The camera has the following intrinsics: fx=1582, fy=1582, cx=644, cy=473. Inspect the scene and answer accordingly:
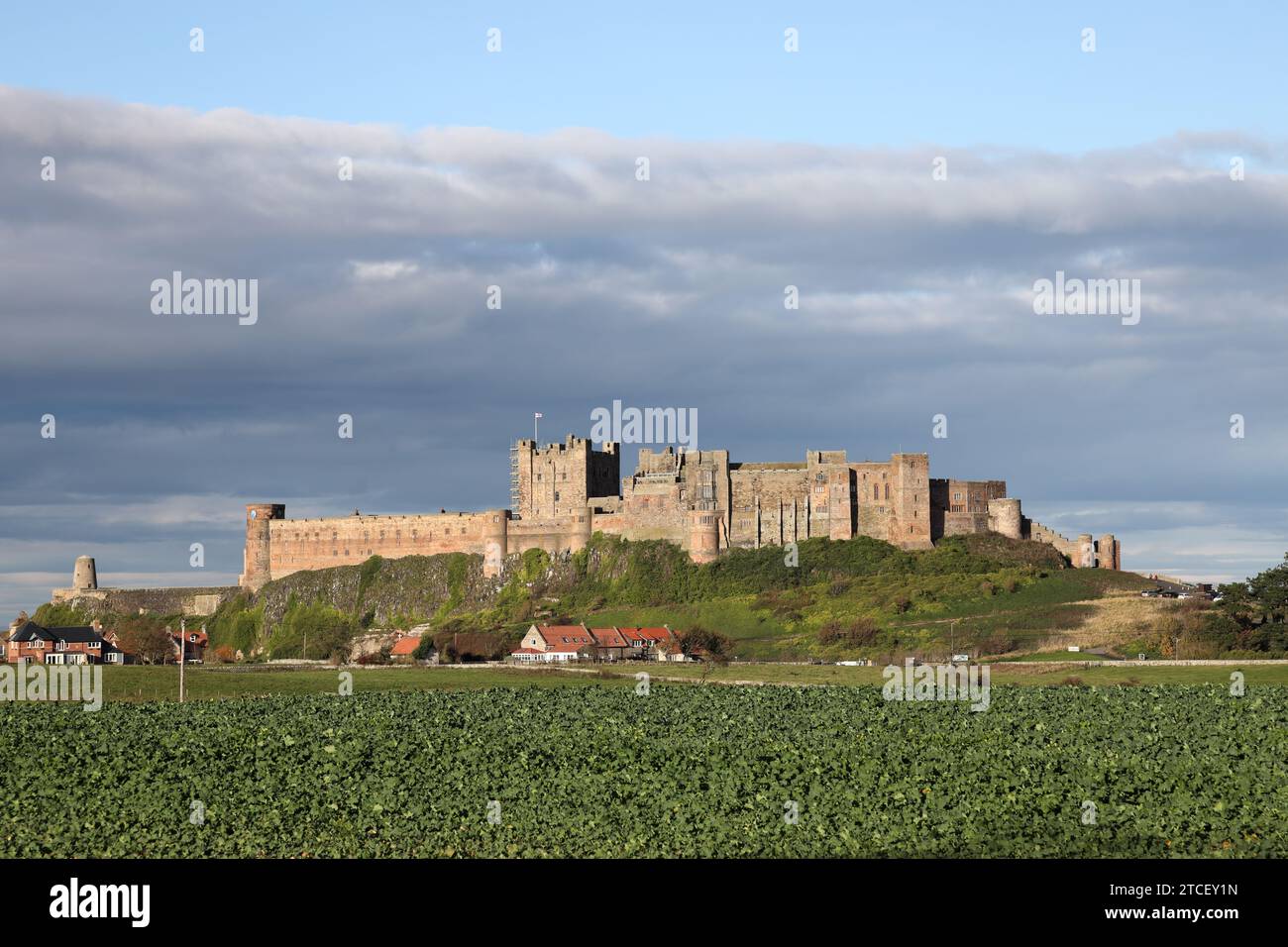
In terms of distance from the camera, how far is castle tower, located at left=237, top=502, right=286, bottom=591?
146250 mm

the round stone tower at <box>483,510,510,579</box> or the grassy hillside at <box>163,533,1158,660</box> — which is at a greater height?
the round stone tower at <box>483,510,510,579</box>

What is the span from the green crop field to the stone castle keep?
2843 inches

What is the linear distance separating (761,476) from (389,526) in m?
36.5

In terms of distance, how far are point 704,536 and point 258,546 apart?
47.1 metres

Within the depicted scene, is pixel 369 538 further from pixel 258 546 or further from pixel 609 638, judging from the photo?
pixel 609 638

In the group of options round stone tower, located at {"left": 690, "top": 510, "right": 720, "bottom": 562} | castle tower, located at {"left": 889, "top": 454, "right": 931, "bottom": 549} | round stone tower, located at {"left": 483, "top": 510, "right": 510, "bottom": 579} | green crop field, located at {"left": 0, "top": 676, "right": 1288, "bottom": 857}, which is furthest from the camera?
round stone tower, located at {"left": 483, "top": 510, "right": 510, "bottom": 579}

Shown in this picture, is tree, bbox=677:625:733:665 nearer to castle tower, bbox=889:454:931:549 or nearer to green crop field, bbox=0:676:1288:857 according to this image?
castle tower, bbox=889:454:931:549

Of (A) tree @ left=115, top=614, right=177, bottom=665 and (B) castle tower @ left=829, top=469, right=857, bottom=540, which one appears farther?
(A) tree @ left=115, top=614, right=177, bottom=665

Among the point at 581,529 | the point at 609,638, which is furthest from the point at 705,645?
the point at 581,529

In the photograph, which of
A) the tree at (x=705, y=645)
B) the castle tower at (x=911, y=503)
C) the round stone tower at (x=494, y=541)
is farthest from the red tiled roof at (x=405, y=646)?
the castle tower at (x=911, y=503)

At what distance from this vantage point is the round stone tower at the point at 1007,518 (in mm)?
121125

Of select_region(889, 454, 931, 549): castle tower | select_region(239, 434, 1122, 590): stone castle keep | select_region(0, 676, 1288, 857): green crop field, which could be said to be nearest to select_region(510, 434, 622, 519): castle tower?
select_region(239, 434, 1122, 590): stone castle keep
